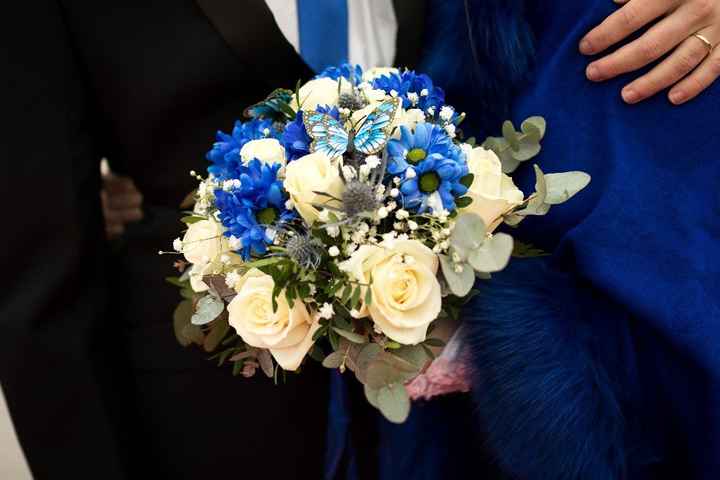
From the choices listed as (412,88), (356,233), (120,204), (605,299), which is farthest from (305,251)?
(120,204)

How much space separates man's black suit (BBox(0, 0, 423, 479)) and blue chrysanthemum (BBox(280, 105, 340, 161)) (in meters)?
0.27

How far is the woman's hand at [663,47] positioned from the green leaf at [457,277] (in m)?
0.37

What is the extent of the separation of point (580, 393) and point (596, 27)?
47 centimetres

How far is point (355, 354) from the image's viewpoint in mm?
633

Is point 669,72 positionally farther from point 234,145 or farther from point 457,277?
point 234,145

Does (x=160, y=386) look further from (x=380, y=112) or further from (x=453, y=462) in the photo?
(x=380, y=112)

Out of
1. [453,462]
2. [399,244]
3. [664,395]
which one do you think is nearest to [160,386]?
[453,462]

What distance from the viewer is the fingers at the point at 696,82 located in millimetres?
755

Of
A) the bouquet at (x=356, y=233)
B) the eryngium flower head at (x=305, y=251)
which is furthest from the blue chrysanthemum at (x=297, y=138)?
the eryngium flower head at (x=305, y=251)

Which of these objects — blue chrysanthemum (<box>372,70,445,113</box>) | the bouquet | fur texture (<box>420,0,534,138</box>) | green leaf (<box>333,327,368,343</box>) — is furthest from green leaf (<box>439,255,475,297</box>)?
fur texture (<box>420,0,534,138</box>)

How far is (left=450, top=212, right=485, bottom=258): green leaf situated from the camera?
0.58 meters

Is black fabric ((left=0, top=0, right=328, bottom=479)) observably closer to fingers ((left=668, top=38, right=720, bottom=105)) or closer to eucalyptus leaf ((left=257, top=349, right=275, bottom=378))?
eucalyptus leaf ((left=257, top=349, right=275, bottom=378))

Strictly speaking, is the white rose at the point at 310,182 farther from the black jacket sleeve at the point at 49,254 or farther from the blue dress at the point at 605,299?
the black jacket sleeve at the point at 49,254

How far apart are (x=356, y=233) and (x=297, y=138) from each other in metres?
0.14
